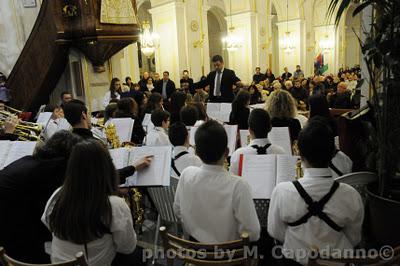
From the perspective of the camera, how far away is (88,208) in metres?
1.86

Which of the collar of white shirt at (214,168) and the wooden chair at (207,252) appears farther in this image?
the collar of white shirt at (214,168)

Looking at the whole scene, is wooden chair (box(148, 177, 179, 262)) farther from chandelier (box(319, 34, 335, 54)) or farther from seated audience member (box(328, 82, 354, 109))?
chandelier (box(319, 34, 335, 54))

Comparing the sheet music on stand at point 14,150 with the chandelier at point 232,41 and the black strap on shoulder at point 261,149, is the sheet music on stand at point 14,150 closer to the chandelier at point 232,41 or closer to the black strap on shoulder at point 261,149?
the black strap on shoulder at point 261,149

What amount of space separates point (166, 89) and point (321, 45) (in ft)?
52.3

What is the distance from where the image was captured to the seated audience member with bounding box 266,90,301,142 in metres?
4.13

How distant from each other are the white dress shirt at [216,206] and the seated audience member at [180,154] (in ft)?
2.95

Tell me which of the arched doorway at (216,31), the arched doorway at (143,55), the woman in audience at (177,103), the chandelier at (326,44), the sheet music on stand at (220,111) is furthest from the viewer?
the chandelier at (326,44)

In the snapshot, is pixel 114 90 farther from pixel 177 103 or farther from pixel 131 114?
pixel 131 114

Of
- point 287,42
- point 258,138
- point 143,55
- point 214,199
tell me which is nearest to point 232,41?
point 287,42

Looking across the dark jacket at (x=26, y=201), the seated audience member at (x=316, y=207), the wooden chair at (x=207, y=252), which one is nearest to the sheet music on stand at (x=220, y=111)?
the dark jacket at (x=26, y=201)

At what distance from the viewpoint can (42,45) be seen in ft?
23.0

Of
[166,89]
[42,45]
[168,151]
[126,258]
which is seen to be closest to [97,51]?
[42,45]

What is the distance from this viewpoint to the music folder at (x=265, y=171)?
8.25ft

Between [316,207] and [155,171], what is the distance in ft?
4.20
